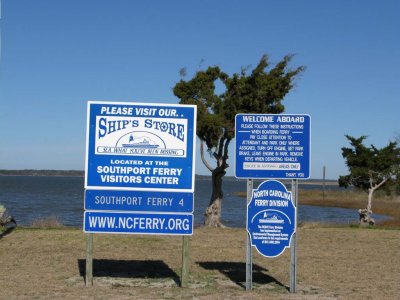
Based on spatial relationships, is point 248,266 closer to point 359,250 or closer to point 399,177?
point 359,250

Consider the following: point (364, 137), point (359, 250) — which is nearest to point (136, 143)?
point (359, 250)

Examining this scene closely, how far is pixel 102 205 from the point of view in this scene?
10109mm

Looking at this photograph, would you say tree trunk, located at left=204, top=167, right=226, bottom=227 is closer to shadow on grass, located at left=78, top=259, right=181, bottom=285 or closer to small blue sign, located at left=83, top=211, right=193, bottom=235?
shadow on grass, located at left=78, top=259, right=181, bottom=285

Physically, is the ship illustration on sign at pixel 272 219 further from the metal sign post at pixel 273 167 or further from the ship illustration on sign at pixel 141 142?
the ship illustration on sign at pixel 141 142

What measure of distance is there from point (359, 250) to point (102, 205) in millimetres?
8013

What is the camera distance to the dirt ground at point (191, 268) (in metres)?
9.58

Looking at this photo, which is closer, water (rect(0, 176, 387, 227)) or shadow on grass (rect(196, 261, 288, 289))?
shadow on grass (rect(196, 261, 288, 289))

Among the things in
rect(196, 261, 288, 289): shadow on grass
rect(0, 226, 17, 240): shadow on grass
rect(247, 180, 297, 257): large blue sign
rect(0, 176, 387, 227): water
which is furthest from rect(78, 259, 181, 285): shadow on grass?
rect(0, 176, 387, 227): water

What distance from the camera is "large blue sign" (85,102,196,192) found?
10.1 meters

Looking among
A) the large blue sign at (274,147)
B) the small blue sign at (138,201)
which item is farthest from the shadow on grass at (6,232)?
the large blue sign at (274,147)

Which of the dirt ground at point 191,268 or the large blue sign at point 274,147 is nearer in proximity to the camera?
the dirt ground at point 191,268

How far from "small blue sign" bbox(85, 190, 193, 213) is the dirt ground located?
4.40 feet

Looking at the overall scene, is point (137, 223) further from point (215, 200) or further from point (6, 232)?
point (215, 200)

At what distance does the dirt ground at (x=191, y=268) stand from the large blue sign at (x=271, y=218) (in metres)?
0.79
